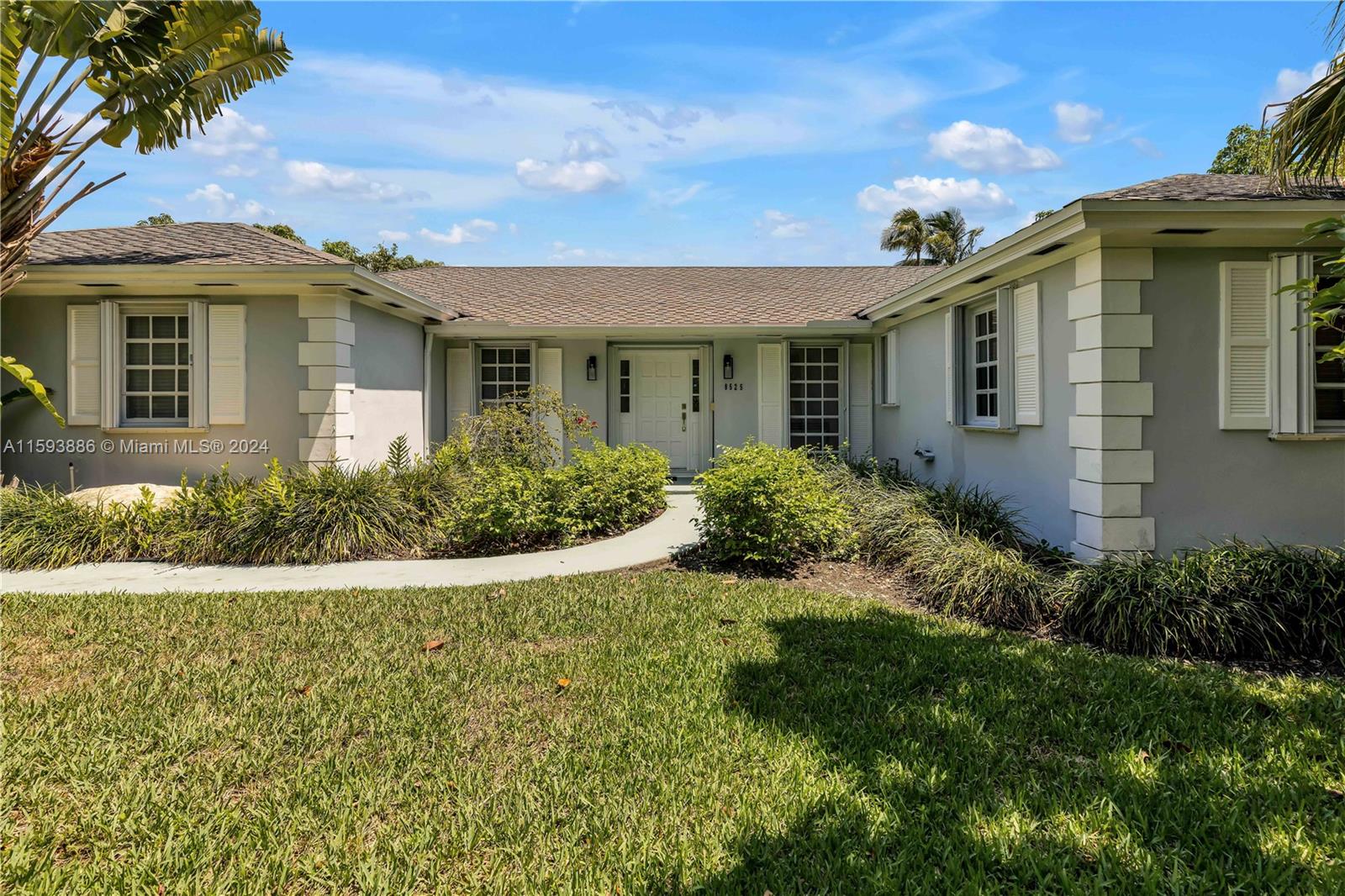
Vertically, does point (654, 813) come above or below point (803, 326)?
below

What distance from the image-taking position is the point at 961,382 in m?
8.66

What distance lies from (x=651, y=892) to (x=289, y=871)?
1.25m

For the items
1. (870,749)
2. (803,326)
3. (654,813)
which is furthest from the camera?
(803,326)

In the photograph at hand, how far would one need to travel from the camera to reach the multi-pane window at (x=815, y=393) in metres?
12.6

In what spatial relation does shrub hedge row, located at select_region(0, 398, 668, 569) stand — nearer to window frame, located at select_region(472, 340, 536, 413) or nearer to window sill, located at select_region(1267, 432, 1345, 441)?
window frame, located at select_region(472, 340, 536, 413)

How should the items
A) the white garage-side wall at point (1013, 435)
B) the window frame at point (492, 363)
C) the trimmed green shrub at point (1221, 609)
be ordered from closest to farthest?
1. the trimmed green shrub at point (1221, 609)
2. the white garage-side wall at point (1013, 435)
3. the window frame at point (492, 363)

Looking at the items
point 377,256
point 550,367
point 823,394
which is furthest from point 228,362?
point 377,256

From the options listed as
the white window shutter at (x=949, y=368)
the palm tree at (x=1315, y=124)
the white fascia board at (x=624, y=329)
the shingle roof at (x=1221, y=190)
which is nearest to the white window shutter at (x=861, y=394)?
the white fascia board at (x=624, y=329)

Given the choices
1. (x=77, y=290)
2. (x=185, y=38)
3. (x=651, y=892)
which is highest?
(x=185, y=38)

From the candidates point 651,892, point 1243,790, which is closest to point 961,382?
point 1243,790

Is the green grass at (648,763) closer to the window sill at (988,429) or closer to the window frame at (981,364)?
the window sill at (988,429)

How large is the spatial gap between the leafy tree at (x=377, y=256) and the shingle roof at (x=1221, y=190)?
27808 mm

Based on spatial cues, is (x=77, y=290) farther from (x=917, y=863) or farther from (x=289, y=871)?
(x=917, y=863)

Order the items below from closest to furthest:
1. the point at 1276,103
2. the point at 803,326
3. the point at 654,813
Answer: the point at 654,813 < the point at 1276,103 < the point at 803,326
